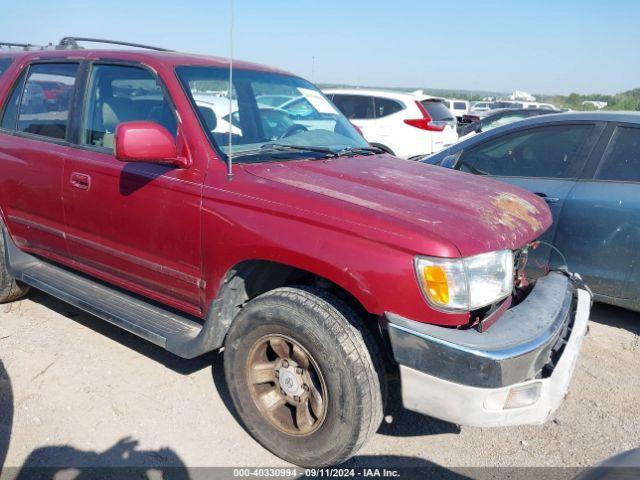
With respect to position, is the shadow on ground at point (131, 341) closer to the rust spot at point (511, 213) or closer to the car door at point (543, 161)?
the rust spot at point (511, 213)

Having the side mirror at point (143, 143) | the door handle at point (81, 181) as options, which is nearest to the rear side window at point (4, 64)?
the door handle at point (81, 181)

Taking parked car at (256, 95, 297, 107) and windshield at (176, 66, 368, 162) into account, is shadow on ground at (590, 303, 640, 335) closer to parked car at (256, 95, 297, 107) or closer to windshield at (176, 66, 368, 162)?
windshield at (176, 66, 368, 162)

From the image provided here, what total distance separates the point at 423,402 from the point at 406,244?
2.21 feet

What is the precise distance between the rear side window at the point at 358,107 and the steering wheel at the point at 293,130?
22.2 ft

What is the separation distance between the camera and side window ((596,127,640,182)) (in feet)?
13.1

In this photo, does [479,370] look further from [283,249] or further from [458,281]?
[283,249]

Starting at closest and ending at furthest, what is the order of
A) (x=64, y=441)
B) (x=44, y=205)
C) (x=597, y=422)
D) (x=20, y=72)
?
1. (x=64, y=441)
2. (x=597, y=422)
3. (x=44, y=205)
4. (x=20, y=72)

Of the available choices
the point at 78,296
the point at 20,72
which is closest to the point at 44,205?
the point at 78,296

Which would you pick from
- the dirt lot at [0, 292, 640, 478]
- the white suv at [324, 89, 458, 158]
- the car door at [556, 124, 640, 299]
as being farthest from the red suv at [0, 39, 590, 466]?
the white suv at [324, 89, 458, 158]

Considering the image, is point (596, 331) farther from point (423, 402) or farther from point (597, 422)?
point (423, 402)

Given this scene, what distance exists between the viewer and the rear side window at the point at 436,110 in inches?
426

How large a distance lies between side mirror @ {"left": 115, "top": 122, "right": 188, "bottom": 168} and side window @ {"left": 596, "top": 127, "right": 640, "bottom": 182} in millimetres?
3147

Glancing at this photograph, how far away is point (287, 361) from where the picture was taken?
2.68 metres

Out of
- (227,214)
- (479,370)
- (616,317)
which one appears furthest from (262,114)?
(616,317)
